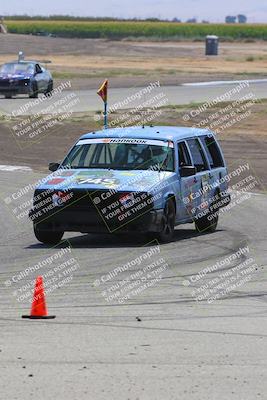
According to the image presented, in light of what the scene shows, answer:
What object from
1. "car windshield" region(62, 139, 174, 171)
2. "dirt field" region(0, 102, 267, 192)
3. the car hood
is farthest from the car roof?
"dirt field" region(0, 102, 267, 192)

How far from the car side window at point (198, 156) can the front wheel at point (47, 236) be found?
2.60 meters

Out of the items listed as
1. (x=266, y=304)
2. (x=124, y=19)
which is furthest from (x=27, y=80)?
(x=124, y=19)

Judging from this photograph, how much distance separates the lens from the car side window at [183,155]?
52.2 feet

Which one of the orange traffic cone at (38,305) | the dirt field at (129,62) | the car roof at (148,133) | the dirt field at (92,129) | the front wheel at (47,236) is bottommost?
the dirt field at (129,62)

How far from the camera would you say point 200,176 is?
53.4 ft

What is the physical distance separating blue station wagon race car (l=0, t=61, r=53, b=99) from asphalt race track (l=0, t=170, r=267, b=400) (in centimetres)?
2900

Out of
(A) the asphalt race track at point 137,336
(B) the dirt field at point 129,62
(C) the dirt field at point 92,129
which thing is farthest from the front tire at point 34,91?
(A) the asphalt race track at point 137,336

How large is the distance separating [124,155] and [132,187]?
115 centimetres

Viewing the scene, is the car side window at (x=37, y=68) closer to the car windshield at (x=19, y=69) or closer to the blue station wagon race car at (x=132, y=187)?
the car windshield at (x=19, y=69)

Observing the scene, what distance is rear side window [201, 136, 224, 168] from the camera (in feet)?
55.9

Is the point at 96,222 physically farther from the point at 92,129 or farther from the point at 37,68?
the point at 37,68

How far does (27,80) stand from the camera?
42.8 meters

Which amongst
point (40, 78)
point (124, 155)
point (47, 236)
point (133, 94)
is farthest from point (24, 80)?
point (47, 236)

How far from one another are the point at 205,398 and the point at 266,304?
12.3 feet
